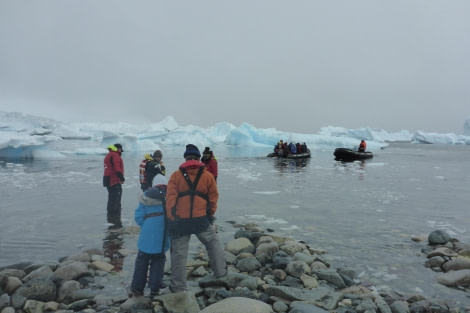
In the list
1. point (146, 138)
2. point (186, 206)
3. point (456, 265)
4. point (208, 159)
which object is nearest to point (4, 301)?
point (186, 206)

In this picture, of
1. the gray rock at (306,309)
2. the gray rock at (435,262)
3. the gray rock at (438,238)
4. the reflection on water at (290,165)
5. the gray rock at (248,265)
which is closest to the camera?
the gray rock at (306,309)

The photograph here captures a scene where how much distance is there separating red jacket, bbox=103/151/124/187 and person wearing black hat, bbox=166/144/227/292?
470 cm

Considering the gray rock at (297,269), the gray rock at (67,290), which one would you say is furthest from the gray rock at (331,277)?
the gray rock at (67,290)

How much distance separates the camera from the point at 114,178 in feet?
30.2

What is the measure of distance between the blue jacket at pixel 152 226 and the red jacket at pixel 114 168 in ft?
14.7

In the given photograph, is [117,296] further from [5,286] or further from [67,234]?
[67,234]

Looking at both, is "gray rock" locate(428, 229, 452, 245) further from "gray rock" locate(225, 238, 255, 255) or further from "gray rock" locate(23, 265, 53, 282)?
"gray rock" locate(23, 265, 53, 282)

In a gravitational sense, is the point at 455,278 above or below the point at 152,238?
below

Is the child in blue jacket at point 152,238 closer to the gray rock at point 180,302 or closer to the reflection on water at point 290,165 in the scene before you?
the gray rock at point 180,302

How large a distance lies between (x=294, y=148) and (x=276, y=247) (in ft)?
95.0

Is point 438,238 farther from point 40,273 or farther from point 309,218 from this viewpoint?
point 40,273

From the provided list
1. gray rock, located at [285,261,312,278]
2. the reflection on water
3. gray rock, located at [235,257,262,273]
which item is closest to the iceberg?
the reflection on water

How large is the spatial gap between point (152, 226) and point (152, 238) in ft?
0.53

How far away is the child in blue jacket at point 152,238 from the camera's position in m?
4.81
